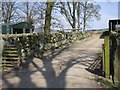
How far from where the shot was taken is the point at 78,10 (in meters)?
50.0

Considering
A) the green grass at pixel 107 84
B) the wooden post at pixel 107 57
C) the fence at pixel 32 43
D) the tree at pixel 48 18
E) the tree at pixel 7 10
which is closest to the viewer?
the green grass at pixel 107 84

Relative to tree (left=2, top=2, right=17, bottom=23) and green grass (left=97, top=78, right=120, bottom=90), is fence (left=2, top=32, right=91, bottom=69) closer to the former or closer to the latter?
green grass (left=97, top=78, right=120, bottom=90)

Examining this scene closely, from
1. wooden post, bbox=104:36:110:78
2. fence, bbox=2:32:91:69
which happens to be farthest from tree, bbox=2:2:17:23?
wooden post, bbox=104:36:110:78

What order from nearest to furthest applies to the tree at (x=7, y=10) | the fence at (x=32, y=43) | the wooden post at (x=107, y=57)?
the wooden post at (x=107, y=57), the fence at (x=32, y=43), the tree at (x=7, y=10)

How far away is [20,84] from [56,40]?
15824 millimetres

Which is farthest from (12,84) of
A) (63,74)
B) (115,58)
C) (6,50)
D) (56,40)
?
(56,40)

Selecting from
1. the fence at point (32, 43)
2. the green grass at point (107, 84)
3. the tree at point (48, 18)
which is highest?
the tree at point (48, 18)

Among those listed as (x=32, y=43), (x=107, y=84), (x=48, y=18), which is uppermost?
(x=48, y=18)

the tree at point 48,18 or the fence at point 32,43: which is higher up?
the tree at point 48,18

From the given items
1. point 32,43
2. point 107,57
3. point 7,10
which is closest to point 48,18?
point 32,43

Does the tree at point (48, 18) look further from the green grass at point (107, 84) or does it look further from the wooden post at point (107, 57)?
the green grass at point (107, 84)

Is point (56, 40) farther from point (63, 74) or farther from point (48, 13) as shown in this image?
point (63, 74)

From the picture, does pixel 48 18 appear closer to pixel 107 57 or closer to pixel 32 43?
pixel 32 43

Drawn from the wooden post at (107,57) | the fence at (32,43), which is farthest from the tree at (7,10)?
the wooden post at (107,57)
